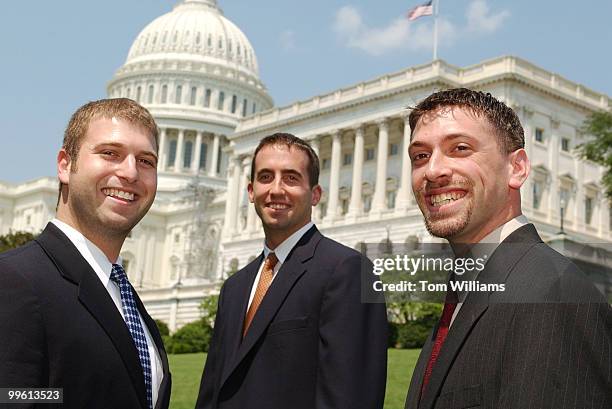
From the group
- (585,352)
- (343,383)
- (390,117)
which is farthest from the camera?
(390,117)

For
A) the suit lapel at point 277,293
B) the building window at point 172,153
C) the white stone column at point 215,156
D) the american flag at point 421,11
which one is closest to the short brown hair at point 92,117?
the suit lapel at point 277,293

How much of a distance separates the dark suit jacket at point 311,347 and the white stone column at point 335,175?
6510cm

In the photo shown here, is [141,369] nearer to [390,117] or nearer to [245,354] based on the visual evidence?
[245,354]

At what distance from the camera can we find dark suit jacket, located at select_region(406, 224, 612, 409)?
2990mm

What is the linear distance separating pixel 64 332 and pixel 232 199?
3112 inches

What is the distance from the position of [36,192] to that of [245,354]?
110 metres

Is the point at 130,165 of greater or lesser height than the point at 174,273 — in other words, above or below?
below

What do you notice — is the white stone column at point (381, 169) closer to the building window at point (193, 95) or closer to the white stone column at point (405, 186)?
the white stone column at point (405, 186)

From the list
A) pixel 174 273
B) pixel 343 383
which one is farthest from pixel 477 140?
pixel 174 273

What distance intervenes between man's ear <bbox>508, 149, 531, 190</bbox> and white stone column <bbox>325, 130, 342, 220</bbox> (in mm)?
67114

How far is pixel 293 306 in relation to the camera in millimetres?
5703

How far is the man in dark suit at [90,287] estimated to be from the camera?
12.0 ft

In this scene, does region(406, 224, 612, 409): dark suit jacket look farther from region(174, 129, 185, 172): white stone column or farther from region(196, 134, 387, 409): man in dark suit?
region(174, 129, 185, 172): white stone column

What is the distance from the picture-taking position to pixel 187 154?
119m
